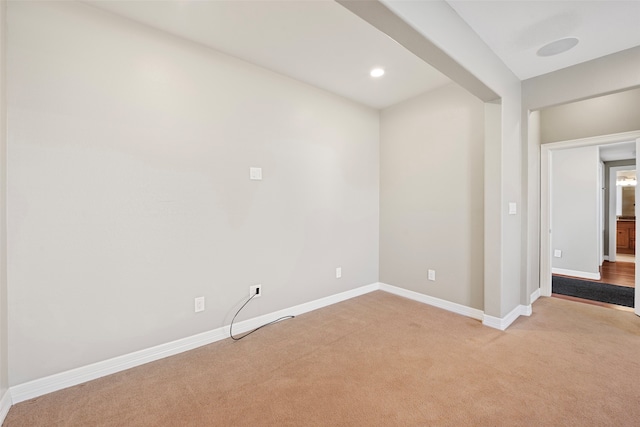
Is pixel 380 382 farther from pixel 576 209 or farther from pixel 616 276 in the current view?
pixel 616 276

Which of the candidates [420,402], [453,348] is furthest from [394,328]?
[420,402]

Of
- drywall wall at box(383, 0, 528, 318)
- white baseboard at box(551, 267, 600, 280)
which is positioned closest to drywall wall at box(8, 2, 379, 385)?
drywall wall at box(383, 0, 528, 318)

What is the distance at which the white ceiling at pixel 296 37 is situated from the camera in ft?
6.04

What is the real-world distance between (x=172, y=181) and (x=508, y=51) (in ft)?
9.95

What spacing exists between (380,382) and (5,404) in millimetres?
2214

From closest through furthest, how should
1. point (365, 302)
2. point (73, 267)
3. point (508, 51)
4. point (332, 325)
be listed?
point (73, 267) → point (508, 51) → point (332, 325) → point (365, 302)

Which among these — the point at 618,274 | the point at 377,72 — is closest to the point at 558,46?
the point at 377,72

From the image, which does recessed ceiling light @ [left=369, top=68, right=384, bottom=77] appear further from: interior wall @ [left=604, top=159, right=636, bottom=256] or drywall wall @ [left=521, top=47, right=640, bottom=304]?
interior wall @ [left=604, top=159, right=636, bottom=256]

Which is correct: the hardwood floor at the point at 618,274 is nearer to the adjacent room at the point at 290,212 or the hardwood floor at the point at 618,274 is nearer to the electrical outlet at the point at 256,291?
the adjacent room at the point at 290,212

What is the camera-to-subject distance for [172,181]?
7.00 feet

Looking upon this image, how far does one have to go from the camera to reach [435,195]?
10.4 feet

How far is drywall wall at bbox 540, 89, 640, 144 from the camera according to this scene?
292cm

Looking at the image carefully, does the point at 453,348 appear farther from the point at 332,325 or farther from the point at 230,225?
the point at 230,225

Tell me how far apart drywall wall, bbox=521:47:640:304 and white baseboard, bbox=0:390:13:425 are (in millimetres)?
4270
